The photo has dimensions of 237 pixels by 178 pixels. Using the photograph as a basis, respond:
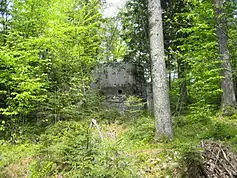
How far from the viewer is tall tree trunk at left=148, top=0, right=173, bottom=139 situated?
222 inches

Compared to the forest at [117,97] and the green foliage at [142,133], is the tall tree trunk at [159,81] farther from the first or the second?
the green foliage at [142,133]

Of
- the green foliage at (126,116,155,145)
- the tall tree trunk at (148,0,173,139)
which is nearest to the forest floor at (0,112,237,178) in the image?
the green foliage at (126,116,155,145)

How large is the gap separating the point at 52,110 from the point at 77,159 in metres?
4.81

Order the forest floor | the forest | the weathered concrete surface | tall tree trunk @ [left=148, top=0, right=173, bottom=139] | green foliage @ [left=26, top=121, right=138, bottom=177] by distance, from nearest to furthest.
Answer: green foliage @ [left=26, top=121, right=138, bottom=177], the forest floor, the forest, tall tree trunk @ [left=148, top=0, right=173, bottom=139], the weathered concrete surface

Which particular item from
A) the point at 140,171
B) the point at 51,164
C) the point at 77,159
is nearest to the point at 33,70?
the point at 51,164

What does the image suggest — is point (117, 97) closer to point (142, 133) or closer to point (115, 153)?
point (142, 133)

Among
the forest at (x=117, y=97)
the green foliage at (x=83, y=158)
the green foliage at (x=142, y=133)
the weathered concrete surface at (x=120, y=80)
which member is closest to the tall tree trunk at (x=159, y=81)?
the forest at (x=117, y=97)

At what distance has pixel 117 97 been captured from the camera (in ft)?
38.7

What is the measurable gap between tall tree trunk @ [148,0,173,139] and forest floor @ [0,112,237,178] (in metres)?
0.36

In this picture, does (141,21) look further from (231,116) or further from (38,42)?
(231,116)

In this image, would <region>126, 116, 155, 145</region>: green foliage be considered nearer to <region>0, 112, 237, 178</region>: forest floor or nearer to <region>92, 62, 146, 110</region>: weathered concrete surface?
<region>0, 112, 237, 178</region>: forest floor

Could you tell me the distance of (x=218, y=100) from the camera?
9.64 meters

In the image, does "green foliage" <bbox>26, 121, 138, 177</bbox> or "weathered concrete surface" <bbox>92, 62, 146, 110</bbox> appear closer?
"green foliage" <bbox>26, 121, 138, 177</bbox>

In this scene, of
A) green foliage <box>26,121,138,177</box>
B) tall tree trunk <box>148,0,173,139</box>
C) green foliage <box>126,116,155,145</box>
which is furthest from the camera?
green foliage <box>126,116,155,145</box>
